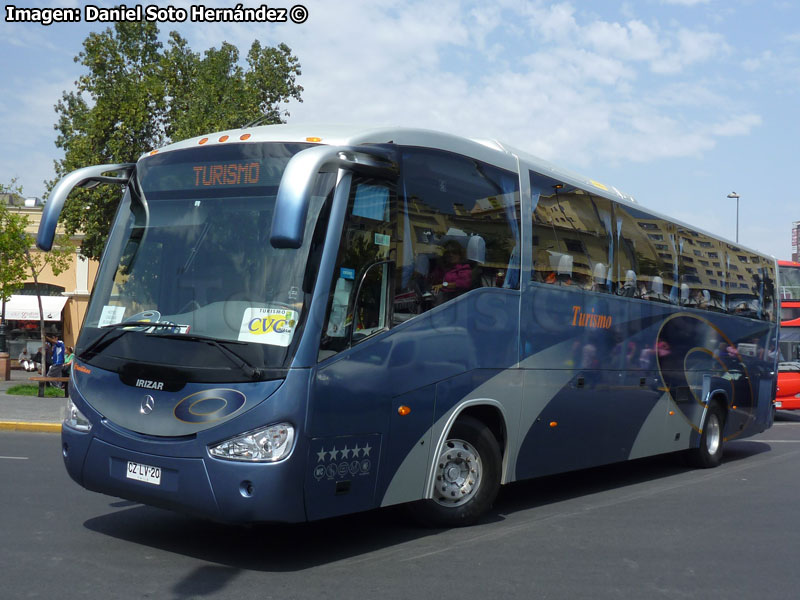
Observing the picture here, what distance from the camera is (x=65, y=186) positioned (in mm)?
6793

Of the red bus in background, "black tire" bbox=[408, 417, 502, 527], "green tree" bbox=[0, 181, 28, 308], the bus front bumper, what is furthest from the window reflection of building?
"green tree" bbox=[0, 181, 28, 308]

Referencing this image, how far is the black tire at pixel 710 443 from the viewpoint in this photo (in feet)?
40.9

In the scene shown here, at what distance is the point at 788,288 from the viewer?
26.5 metres

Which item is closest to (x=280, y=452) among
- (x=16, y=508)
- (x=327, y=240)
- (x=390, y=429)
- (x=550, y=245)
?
(x=390, y=429)

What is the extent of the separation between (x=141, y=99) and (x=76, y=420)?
69.0ft

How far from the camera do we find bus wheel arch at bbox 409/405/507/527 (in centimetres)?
734

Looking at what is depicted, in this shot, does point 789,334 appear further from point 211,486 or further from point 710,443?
point 211,486

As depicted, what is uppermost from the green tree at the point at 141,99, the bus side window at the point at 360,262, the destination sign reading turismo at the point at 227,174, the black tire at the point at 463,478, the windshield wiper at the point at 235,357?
the green tree at the point at 141,99

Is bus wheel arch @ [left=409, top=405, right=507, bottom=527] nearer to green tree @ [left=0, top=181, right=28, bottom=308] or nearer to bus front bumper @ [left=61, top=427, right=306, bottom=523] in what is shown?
bus front bumper @ [left=61, top=427, right=306, bottom=523]

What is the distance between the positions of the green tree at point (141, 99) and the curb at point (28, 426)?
35.2 ft

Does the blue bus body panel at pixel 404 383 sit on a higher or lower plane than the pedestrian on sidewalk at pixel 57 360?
higher

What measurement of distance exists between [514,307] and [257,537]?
120 inches

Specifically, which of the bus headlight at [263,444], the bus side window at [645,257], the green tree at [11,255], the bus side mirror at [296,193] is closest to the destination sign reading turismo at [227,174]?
the bus side mirror at [296,193]

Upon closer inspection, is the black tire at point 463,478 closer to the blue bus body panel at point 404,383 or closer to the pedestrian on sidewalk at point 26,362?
the blue bus body panel at point 404,383
